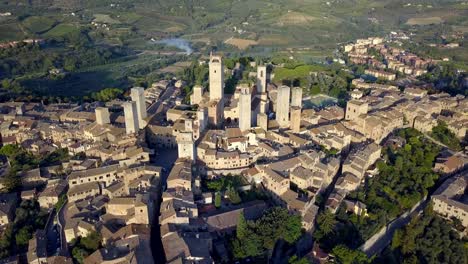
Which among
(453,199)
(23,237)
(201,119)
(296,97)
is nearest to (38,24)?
(201,119)

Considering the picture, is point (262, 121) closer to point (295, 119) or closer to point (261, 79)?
point (295, 119)

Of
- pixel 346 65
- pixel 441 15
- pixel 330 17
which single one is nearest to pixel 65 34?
pixel 346 65

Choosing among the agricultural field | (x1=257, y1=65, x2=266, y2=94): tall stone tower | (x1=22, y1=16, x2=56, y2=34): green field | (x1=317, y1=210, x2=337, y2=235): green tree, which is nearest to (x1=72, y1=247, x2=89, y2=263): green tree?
(x1=317, y1=210, x2=337, y2=235): green tree

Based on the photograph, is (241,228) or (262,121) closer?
(241,228)

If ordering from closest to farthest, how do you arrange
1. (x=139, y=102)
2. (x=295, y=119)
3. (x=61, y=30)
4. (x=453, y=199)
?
(x=453, y=199), (x=295, y=119), (x=139, y=102), (x=61, y=30)

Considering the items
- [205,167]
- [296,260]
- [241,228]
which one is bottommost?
[296,260]

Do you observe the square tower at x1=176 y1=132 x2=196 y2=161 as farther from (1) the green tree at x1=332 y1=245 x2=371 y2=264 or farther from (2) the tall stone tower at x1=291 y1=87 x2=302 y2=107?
(1) the green tree at x1=332 y1=245 x2=371 y2=264

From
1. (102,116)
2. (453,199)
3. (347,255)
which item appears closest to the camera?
(347,255)

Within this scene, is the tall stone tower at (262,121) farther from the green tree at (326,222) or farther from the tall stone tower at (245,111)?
the green tree at (326,222)
